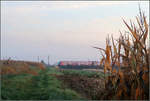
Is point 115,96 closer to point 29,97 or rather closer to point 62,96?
point 62,96

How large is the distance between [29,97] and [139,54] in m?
4.36

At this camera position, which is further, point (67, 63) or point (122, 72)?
point (67, 63)

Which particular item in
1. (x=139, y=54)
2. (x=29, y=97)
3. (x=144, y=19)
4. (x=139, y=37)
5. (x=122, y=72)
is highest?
(x=144, y=19)

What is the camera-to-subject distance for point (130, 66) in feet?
10.2

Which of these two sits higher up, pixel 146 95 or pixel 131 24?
pixel 131 24

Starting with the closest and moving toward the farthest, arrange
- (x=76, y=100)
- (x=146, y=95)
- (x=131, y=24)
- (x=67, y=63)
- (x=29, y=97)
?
1. (x=146, y=95)
2. (x=131, y=24)
3. (x=76, y=100)
4. (x=29, y=97)
5. (x=67, y=63)

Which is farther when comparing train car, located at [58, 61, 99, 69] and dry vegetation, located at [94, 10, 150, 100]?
train car, located at [58, 61, 99, 69]

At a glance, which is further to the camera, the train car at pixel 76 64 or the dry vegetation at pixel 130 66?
the train car at pixel 76 64

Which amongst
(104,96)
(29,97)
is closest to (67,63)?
(29,97)

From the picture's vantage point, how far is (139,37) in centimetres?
299

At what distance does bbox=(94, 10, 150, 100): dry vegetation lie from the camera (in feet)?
9.36

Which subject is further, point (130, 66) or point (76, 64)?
point (76, 64)

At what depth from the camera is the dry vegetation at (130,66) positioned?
285 cm

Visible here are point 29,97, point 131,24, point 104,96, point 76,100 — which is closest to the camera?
point 131,24
